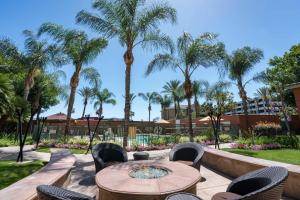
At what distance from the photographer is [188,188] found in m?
4.04

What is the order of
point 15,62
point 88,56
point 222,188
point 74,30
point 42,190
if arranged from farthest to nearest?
point 15,62
point 88,56
point 74,30
point 222,188
point 42,190

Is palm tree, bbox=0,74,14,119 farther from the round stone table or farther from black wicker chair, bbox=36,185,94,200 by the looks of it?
black wicker chair, bbox=36,185,94,200

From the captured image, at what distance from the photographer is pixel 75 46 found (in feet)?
55.5

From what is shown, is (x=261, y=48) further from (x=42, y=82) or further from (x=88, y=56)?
(x=42, y=82)

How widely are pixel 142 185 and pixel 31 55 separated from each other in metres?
17.2

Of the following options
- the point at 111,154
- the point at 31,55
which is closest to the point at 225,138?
the point at 111,154

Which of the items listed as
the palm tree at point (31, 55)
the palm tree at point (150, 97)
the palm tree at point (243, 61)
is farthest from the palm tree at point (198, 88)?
the palm tree at point (150, 97)

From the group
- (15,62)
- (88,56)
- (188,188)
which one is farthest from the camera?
(15,62)

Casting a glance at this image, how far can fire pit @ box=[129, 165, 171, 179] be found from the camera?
479 cm

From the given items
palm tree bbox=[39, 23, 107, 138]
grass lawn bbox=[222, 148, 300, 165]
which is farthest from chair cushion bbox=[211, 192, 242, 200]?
palm tree bbox=[39, 23, 107, 138]

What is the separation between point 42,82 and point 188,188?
83.2ft

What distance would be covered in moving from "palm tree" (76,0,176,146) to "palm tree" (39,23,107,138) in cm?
292

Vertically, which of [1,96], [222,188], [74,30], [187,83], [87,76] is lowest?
[222,188]

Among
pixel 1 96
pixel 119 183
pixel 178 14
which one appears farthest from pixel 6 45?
pixel 119 183
